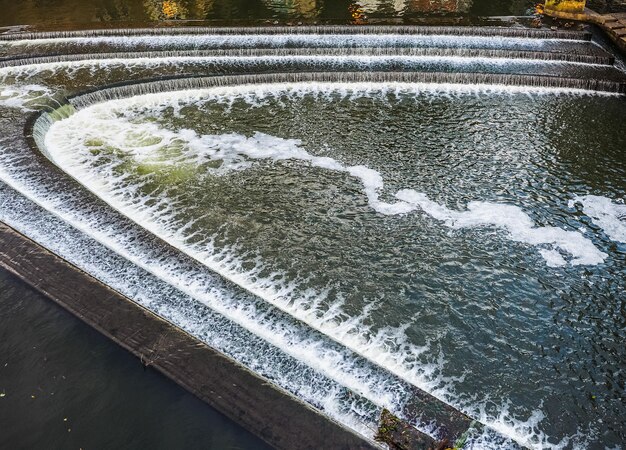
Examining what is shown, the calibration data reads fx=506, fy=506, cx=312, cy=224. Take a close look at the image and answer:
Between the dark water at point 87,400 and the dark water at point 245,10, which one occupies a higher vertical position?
the dark water at point 245,10

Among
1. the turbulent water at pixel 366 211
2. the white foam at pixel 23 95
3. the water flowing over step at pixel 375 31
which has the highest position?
the water flowing over step at pixel 375 31

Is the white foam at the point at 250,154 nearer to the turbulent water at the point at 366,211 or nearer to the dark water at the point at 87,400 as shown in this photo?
the turbulent water at the point at 366,211

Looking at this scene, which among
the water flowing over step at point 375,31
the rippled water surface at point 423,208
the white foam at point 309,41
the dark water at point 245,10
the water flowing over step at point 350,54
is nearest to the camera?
the rippled water surface at point 423,208

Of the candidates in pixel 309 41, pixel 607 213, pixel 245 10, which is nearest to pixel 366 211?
pixel 607 213

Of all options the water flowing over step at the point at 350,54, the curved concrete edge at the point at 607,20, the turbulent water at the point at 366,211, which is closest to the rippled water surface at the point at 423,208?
the turbulent water at the point at 366,211

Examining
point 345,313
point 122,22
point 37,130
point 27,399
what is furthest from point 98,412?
point 122,22

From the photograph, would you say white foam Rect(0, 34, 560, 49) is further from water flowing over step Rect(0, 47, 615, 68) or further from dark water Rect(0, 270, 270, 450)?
dark water Rect(0, 270, 270, 450)
